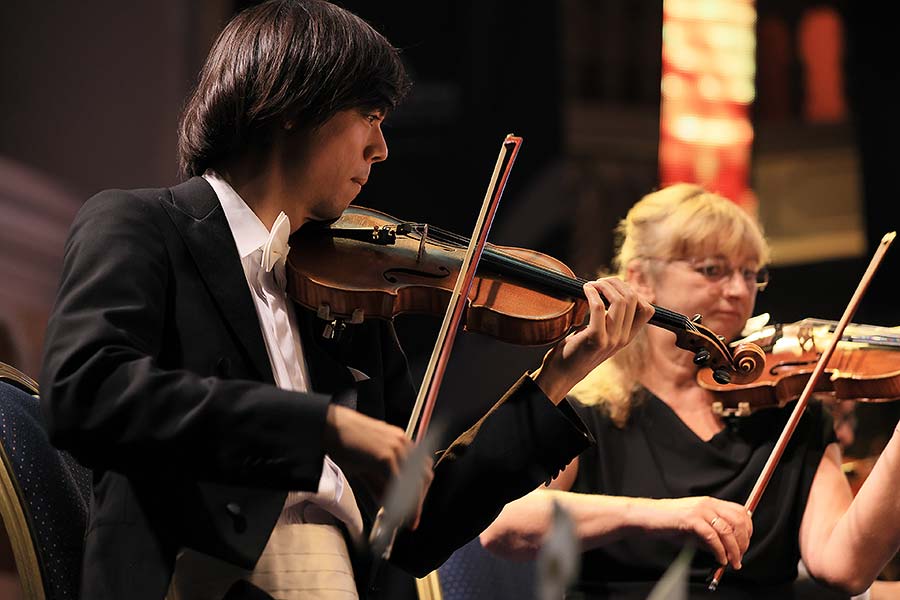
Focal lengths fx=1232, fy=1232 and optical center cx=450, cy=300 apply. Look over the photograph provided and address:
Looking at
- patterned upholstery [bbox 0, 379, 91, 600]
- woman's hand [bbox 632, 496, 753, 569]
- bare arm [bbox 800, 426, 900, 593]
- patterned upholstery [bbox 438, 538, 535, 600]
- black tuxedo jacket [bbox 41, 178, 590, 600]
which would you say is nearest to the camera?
black tuxedo jacket [bbox 41, 178, 590, 600]

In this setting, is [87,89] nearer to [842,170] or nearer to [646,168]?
[646,168]

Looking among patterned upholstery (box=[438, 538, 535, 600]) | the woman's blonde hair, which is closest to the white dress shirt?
patterned upholstery (box=[438, 538, 535, 600])

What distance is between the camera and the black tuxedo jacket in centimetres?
121

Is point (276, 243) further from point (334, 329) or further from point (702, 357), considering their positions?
point (702, 357)

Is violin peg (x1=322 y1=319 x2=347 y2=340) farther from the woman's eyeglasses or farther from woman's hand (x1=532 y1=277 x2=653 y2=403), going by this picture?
the woman's eyeglasses

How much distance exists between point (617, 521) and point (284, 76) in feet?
2.98

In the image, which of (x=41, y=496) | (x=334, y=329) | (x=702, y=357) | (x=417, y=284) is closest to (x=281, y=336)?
(x=334, y=329)

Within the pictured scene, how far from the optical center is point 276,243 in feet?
4.86

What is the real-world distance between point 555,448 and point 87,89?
2.55 m

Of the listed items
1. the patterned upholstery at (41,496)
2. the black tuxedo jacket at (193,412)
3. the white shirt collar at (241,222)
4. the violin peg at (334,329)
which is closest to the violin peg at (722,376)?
the black tuxedo jacket at (193,412)

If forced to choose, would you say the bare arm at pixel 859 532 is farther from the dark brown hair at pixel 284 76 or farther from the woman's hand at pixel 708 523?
the dark brown hair at pixel 284 76

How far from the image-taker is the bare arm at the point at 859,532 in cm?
190

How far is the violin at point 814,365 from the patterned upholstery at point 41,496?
1.11 meters

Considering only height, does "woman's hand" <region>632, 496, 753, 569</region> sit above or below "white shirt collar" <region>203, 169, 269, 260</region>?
below
